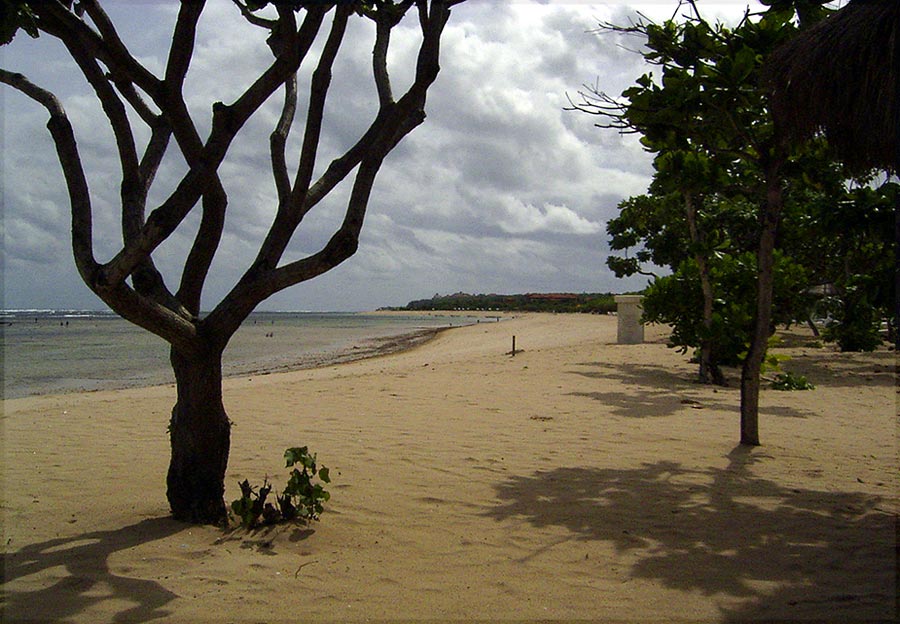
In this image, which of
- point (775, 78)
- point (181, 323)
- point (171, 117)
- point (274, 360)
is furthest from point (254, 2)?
point (274, 360)

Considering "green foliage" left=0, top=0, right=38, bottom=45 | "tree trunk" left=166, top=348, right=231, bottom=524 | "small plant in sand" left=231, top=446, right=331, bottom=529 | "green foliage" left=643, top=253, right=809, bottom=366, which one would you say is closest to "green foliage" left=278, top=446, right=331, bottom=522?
"small plant in sand" left=231, top=446, right=331, bottom=529

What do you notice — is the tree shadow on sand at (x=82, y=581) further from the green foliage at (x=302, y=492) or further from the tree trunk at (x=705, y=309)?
the tree trunk at (x=705, y=309)

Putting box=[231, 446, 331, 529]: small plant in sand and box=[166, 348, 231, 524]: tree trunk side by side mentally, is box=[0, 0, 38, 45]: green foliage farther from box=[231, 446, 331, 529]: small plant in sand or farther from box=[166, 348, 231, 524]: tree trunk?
box=[231, 446, 331, 529]: small plant in sand

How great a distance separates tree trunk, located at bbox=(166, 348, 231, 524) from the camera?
3816mm

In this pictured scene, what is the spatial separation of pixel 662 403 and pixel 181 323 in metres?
6.92

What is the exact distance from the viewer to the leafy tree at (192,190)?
11.3ft

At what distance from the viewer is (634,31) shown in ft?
19.5

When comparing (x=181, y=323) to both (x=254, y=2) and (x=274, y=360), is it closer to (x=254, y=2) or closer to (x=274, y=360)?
(x=254, y=2)

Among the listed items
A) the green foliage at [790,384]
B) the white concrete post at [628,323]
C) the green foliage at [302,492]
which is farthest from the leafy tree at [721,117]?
the white concrete post at [628,323]

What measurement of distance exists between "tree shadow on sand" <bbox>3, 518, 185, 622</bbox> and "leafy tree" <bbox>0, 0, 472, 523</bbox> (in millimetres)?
372

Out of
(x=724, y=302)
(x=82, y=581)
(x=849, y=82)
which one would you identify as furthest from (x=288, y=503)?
(x=724, y=302)

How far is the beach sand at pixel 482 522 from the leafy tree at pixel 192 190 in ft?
2.08

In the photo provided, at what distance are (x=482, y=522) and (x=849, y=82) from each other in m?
3.55

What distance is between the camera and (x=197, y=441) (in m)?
3.84
